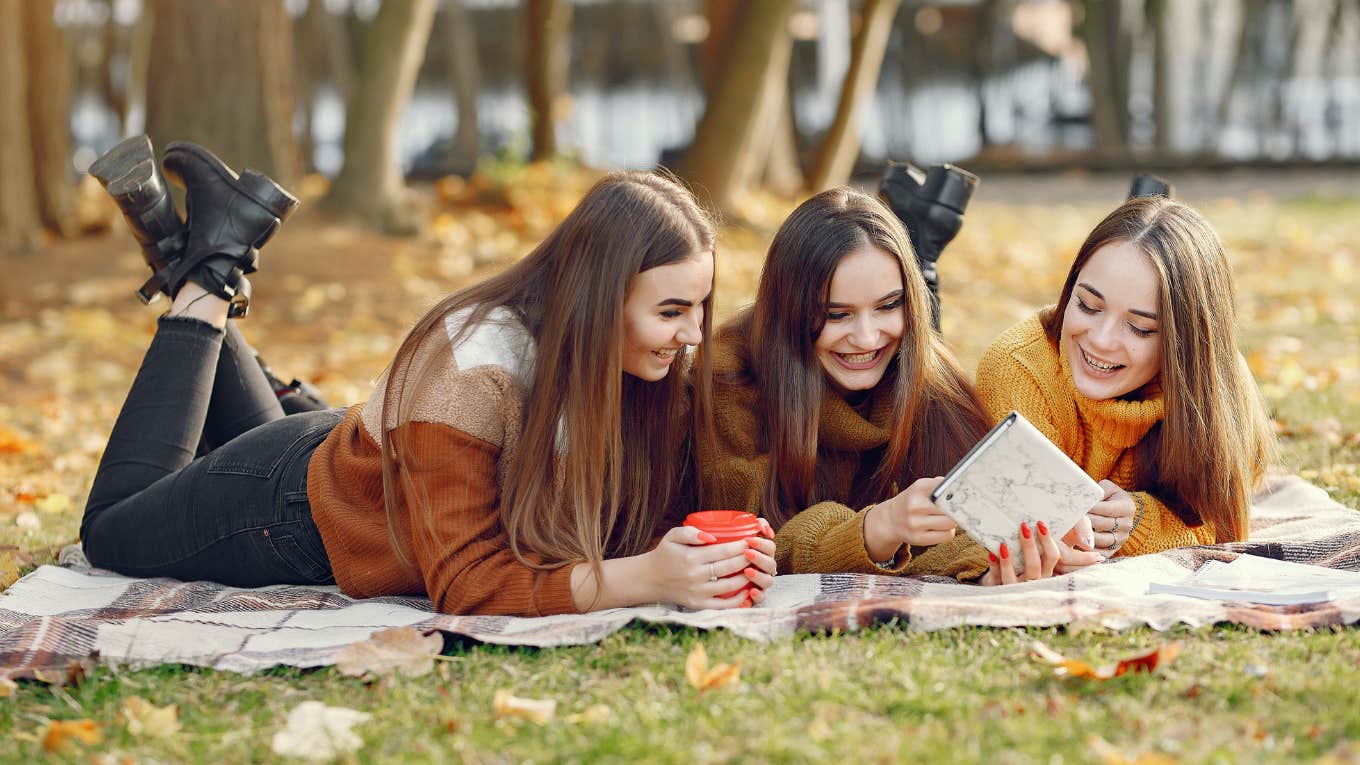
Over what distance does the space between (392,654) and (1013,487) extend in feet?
4.17

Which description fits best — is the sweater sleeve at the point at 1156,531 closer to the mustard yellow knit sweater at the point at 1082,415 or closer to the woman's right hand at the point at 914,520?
the mustard yellow knit sweater at the point at 1082,415

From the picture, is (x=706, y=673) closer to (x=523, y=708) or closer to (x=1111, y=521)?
(x=523, y=708)

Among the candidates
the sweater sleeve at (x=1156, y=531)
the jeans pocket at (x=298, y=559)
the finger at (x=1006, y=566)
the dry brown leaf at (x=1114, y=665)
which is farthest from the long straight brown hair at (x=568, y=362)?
the sweater sleeve at (x=1156, y=531)

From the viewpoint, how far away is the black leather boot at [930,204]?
170 inches

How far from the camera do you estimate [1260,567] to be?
3287 millimetres

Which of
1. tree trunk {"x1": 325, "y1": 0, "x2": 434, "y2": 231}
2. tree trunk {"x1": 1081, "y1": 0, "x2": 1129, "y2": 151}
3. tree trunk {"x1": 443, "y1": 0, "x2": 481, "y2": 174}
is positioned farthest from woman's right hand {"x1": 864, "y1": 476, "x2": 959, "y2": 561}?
tree trunk {"x1": 1081, "y1": 0, "x2": 1129, "y2": 151}

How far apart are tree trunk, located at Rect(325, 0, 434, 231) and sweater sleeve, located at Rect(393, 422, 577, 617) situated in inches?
214

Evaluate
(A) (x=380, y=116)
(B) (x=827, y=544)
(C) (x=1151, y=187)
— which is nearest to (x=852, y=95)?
(A) (x=380, y=116)

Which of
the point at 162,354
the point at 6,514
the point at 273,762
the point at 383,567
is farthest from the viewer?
the point at 6,514

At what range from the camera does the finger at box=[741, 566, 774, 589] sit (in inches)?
116

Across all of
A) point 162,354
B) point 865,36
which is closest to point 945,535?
point 162,354

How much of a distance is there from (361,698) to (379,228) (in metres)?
6.21

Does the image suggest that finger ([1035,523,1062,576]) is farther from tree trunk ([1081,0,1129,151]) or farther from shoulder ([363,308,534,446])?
tree trunk ([1081,0,1129,151])

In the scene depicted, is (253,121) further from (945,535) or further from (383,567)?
(945,535)
